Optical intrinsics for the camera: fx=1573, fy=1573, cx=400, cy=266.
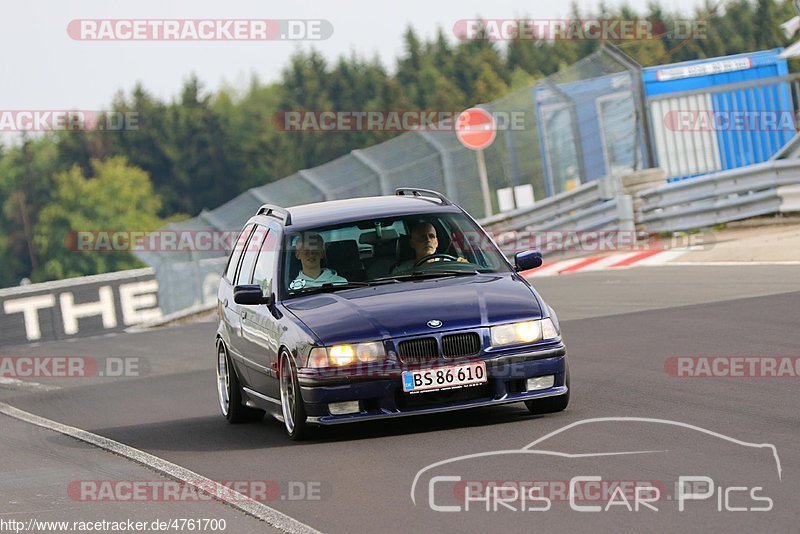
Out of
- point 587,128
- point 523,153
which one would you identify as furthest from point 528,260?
point 523,153

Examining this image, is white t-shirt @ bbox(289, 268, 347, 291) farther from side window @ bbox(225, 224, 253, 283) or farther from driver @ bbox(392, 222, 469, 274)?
side window @ bbox(225, 224, 253, 283)

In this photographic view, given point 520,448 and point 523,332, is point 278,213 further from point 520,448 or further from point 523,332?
point 520,448

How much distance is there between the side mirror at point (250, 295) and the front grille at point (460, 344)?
1.61 metres

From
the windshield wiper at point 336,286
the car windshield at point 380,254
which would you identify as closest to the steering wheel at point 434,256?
the car windshield at point 380,254

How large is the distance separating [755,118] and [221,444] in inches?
754

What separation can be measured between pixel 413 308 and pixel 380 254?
1064 mm

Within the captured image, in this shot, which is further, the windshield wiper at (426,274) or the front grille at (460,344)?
the windshield wiper at (426,274)

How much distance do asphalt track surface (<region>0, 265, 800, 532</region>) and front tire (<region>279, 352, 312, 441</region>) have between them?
0.30ft

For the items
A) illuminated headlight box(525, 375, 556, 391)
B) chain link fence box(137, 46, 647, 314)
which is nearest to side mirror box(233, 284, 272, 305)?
illuminated headlight box(525, 375, 556, 391)

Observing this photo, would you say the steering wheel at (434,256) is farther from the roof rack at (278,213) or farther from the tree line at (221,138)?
the tree line at (221,138)

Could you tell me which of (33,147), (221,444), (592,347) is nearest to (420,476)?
(221,444)

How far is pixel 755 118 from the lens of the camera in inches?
1078

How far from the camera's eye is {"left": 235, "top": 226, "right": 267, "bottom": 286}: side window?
11227 mm

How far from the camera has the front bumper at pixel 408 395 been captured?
29.5 feet
